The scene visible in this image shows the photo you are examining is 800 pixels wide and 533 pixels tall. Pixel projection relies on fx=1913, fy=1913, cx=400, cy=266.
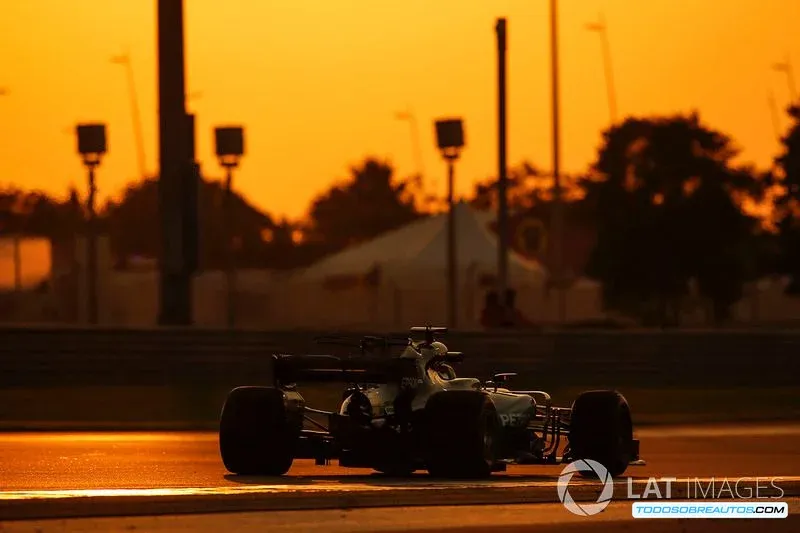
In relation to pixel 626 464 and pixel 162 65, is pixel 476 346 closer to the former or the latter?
pixel 162 65

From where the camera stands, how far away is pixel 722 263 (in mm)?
63750

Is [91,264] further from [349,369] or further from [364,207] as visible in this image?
[364,207]

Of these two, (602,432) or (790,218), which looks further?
(790,218)

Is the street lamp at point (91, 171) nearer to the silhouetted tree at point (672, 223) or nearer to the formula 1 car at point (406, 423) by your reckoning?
the formula 1 car at point (406, 423)

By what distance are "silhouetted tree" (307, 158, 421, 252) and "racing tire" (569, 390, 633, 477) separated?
116686mm

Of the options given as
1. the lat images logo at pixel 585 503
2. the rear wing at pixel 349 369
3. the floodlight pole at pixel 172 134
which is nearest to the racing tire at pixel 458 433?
the rear wing at pixel 349 369

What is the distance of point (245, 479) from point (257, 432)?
1.56 ft

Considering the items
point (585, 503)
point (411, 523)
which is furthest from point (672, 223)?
point (411, 523)

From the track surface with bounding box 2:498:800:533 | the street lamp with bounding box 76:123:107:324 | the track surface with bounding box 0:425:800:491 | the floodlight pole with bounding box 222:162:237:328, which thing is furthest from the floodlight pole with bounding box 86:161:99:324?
the track surface with bounding box 2:498:800:533

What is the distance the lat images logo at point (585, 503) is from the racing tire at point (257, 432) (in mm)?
2170

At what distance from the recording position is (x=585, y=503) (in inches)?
503

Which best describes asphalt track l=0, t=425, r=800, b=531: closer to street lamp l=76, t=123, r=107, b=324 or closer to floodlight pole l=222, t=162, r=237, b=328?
street lamp l=76, t=123, r=107, b=324

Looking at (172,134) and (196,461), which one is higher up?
(172,134)

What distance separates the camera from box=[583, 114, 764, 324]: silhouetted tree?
2525 inches
